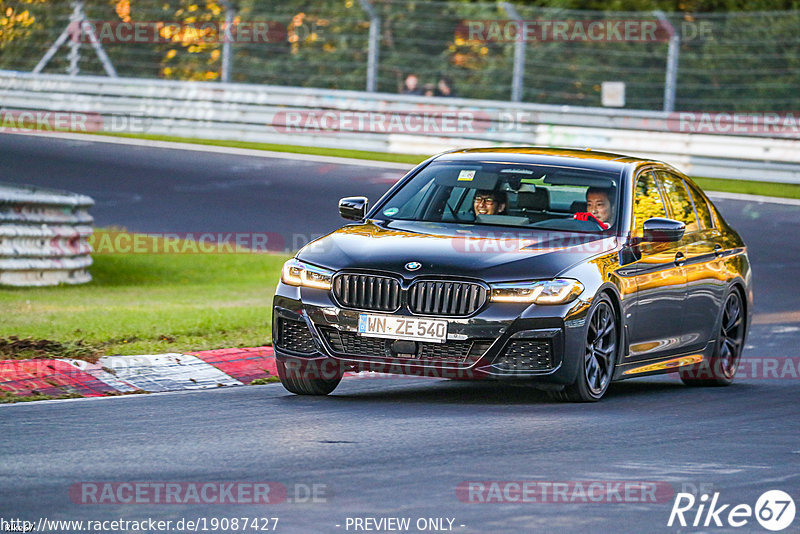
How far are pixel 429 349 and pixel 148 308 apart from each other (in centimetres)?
515

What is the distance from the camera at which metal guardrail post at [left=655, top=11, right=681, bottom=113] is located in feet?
78.5

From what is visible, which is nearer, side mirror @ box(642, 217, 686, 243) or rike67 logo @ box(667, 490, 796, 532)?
rike67 logo @ box(667, 490, 796, 532)

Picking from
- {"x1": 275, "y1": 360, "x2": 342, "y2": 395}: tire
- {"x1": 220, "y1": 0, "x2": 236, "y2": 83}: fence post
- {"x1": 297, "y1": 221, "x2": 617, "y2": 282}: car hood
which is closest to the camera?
{"x1": 297, "y1": 221, "x2": 617, "y2": 282}: car hood

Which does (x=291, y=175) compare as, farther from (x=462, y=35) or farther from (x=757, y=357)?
(x=757, y=357)

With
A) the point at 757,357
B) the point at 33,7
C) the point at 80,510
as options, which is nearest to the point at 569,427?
the point at 80,510

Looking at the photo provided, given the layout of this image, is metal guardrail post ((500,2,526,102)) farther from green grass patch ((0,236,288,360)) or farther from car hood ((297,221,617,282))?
car hood ((297,221,617,282))

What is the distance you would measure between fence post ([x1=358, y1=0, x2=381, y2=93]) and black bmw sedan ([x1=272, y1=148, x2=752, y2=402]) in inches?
607

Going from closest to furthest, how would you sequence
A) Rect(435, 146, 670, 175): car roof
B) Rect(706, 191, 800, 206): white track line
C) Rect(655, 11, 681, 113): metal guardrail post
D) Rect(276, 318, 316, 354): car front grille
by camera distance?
1. Rect(276, 318, 316, 354): car front grille
2. Rect(435, 146, 670, 175): car roof
3. Rect(706, 191, 800, 206): white track line
4. Rect(655, 11, 681, 113): metal guardrail post

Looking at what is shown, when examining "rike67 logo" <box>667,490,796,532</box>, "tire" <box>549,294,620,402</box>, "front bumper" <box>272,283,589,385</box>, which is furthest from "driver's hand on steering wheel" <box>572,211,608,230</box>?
"rike67 logo" <box>667,490,796,532</box>

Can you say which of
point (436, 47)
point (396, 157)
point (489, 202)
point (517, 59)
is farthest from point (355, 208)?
point (436, 47)

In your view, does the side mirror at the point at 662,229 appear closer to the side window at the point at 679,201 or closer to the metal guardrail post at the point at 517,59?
the side window at the point at 679,201

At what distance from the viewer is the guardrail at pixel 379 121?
78.1 ft

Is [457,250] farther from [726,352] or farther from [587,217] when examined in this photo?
[726,352]

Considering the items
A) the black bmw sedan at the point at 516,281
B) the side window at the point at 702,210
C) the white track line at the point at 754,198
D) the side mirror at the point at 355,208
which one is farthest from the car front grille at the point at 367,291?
the white track line at the point at 754,198
